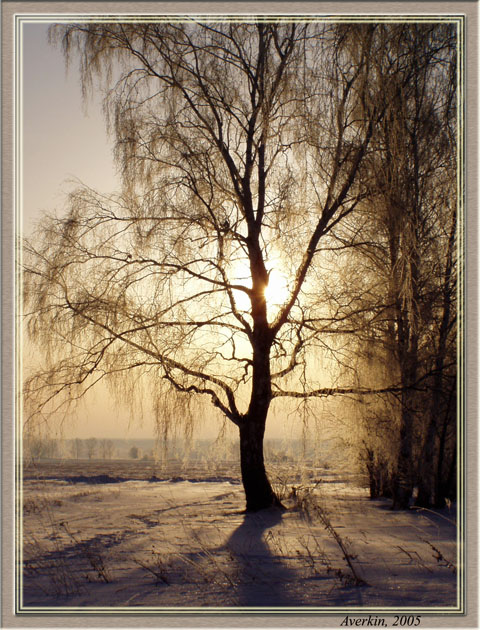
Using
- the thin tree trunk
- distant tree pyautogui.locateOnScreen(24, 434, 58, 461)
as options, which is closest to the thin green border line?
distant tree pyautogui.locateOnScreen(24, 434, 58, 461)

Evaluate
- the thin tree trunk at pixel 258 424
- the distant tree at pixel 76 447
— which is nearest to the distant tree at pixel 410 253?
the thin tree trunk at pixel 258 424

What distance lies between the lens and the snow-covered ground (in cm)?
379

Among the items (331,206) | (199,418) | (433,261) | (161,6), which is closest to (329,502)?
(199,418)

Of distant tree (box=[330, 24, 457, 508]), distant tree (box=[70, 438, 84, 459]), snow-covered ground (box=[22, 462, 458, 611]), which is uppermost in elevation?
distant tree (box=[330, 24, 457, 508])

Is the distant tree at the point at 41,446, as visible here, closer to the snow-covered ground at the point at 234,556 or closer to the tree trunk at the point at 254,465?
the snow-covered ground at the point at 234,556

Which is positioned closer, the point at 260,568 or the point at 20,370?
the point at 260,568

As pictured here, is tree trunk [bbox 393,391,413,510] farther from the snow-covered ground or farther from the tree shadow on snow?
the tree shadow on snow

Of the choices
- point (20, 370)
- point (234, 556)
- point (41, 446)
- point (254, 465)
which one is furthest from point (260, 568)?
point (41, 446)

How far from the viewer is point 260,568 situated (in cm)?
434

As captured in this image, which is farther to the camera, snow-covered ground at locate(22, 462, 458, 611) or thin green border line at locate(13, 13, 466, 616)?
snow-covered ground at locate(22, 462, 458, 611)

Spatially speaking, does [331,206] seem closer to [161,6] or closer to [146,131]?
[146,131]

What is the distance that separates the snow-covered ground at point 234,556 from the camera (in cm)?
379

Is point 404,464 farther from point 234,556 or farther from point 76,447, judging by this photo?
point 76,447

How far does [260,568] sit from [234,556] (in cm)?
40
